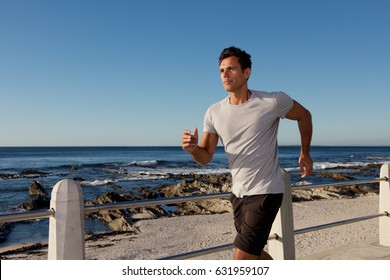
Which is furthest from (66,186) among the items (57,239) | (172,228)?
(172,228)

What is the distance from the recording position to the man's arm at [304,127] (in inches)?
103

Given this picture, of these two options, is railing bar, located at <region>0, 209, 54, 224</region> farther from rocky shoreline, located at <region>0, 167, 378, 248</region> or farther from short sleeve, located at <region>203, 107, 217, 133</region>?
rocky shoreline, located at <region>0, 167, 378, 248</region>

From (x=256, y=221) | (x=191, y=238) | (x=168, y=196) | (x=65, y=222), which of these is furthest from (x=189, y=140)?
(x=168, y=196)

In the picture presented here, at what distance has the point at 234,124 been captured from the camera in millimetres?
2465

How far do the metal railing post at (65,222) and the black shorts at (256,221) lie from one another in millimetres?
1108

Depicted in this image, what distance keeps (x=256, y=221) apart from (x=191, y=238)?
460 inches

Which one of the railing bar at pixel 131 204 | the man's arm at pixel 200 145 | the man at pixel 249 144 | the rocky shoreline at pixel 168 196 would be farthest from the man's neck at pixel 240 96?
the rocky shoreline at pixel 168 196

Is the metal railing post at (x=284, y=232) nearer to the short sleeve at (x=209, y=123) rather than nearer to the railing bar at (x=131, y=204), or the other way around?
the railing bar at (x=131, y=204)

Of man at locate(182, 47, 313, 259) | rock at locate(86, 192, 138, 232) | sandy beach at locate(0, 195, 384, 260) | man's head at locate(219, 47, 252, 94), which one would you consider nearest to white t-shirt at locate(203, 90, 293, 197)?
man at locate(182, 47, 313, 259)

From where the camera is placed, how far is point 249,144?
2.42 meters

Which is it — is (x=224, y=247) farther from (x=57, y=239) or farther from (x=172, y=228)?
(x=172, y=228)

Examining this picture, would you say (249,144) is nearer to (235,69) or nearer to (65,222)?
(235,69)

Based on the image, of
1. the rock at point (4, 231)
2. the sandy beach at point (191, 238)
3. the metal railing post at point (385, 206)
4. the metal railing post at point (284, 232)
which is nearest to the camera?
the metal railing post at point (284, 232)
